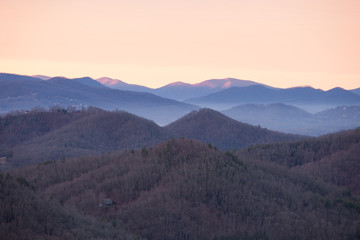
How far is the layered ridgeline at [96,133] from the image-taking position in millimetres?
62000

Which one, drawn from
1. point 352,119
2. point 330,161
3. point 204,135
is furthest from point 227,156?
point 352,119

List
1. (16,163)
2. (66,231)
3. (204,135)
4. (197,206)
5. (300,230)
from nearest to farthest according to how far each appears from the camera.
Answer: (66,231) < (300,230) < (197,206) < (16,163) < (204,135)

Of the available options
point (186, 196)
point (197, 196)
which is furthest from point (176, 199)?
point (197, 196)

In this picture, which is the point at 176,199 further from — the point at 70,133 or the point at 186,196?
the point at 70,133

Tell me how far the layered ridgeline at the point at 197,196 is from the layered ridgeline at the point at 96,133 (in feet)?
91.1

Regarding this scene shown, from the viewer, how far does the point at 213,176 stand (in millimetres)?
27234

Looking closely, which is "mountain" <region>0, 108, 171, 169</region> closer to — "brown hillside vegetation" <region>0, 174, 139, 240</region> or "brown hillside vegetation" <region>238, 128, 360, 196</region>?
"brown hillside vegetation" <region>238, 128, 360, 196</region>

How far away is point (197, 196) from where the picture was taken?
83.3 ft

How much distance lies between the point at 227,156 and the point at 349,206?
8617 mm

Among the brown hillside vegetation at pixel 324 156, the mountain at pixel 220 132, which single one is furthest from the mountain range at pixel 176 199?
the mountain at pixel 220 132

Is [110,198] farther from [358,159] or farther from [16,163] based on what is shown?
[16,163]

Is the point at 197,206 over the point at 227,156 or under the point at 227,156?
under

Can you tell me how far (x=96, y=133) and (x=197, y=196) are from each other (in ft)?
156

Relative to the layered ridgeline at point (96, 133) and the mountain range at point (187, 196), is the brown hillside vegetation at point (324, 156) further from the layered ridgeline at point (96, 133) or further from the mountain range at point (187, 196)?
the layered ridgeline at point (96, 133)
